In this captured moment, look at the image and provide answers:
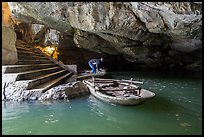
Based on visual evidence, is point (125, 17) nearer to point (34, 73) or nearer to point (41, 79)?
point (41, 79)

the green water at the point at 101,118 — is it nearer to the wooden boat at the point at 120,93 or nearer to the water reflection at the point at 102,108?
the water reflection at the point at 102,108

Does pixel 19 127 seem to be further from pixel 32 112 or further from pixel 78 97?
pixel 78 97

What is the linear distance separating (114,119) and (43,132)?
2.03 metres

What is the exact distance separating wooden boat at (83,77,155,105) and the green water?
241mm

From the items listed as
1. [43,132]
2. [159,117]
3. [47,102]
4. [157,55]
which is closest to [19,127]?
[43,132]

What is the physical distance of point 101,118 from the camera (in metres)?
6.12

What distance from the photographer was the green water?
519cm

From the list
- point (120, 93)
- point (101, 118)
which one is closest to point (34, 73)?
point (120, 93)

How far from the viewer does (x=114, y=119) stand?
6.04 meters

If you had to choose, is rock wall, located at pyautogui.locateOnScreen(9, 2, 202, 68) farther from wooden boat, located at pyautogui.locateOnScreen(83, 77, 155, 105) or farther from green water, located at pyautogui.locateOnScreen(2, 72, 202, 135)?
green water, located at pyautogui.locateOnScreen(2, 72, 202, 135)

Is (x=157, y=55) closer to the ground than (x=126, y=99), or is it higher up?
higher up

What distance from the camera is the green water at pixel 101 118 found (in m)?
5.19

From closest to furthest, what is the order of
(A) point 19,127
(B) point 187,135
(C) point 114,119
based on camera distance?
1. (B) point 187,135
2. (A) point 19,127
3. (C) point 114,119

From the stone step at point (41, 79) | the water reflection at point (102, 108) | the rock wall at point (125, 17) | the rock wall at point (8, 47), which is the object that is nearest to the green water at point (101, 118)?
the water reflection at point (102, 108)
